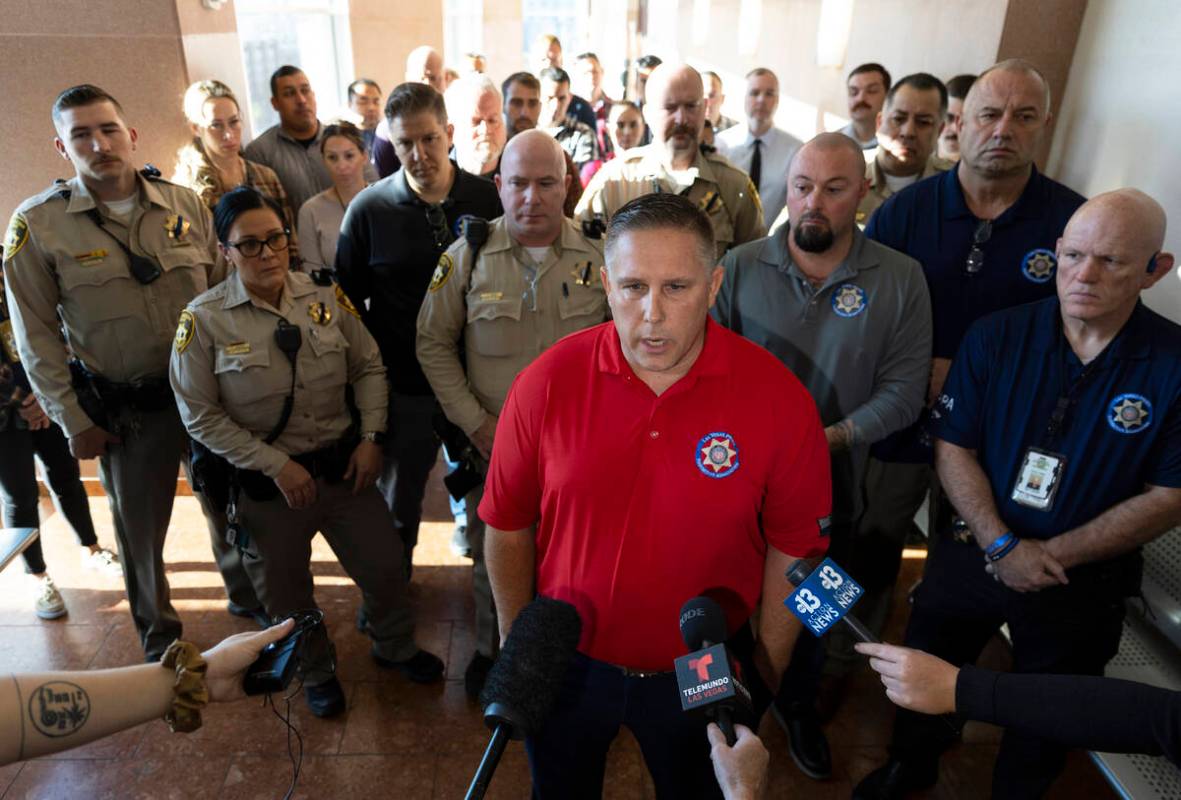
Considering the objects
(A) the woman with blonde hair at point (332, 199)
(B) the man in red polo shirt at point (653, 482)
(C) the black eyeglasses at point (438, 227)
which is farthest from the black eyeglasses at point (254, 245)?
(B) the man in red polo shirt at point (653, 482)

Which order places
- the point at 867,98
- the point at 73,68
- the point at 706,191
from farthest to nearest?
the point at 867,98 → the point at 73,68 → the point at 706,191

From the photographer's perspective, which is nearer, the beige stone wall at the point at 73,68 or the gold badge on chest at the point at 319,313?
the gold badge on chest at the point at 319,313

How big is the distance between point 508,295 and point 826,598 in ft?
5.44

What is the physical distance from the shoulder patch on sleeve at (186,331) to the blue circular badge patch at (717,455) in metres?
1.81

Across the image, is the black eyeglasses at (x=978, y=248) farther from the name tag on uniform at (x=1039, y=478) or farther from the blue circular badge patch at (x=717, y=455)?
the blue circular badge patch at (x=717, y=455)

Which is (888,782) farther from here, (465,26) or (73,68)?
(465,26)

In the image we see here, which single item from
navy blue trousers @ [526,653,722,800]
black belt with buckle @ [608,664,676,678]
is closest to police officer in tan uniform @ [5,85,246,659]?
navy blue trousers @ [526,653,722,800]

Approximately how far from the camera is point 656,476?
1726mm

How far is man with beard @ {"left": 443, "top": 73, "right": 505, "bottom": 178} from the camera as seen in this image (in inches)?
156

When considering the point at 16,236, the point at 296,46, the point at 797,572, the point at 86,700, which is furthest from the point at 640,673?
the point at 296,46

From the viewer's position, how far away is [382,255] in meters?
3.15

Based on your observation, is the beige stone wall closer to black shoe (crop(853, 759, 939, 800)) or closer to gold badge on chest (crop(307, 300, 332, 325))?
gold badge on chest (crop(307, 300, 332, 325))

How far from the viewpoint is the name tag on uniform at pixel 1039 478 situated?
7.47ft

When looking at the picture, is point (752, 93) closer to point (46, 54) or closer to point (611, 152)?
point (611, 152)
